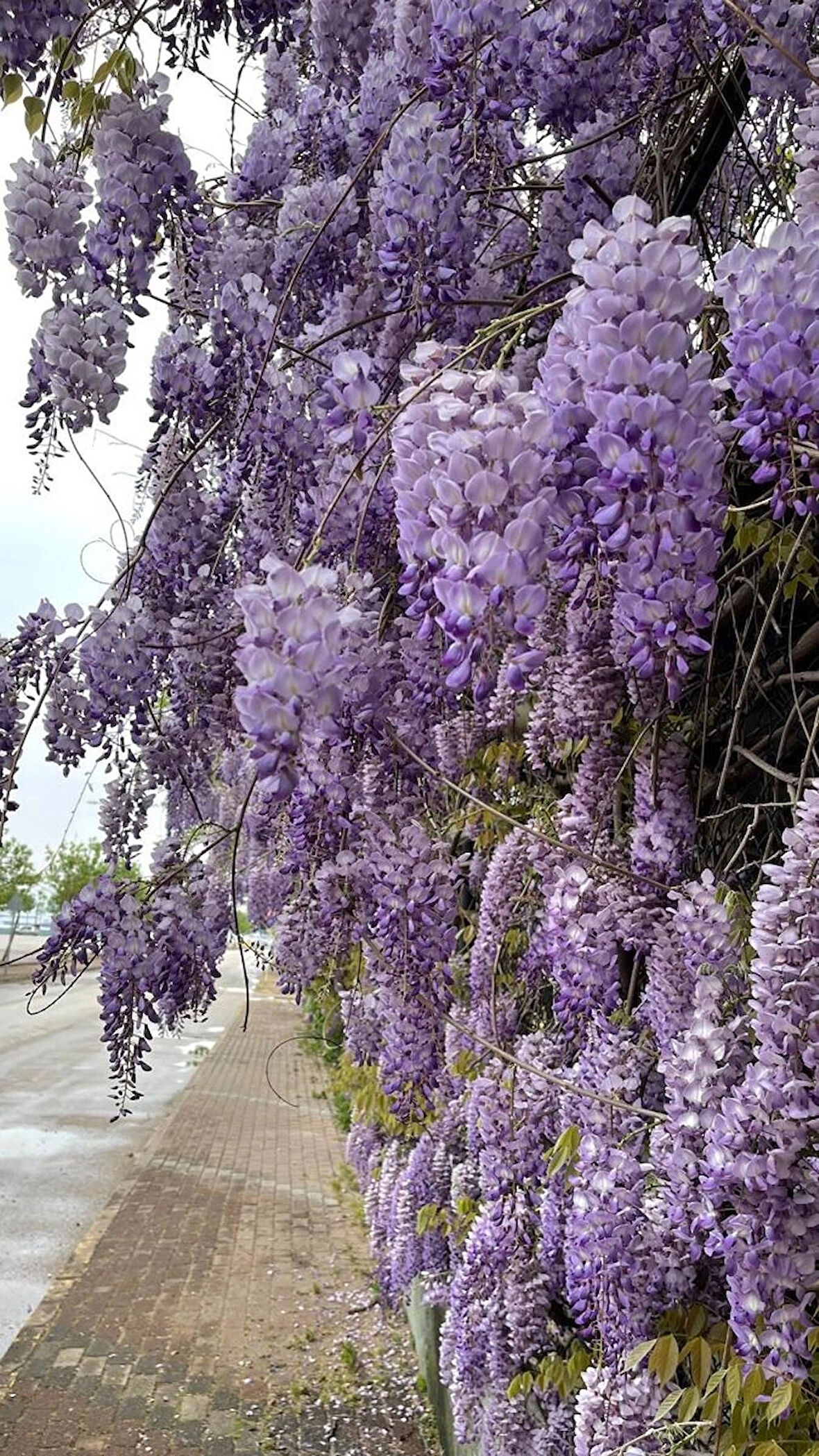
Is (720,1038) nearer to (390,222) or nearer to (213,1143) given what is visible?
(390,222)

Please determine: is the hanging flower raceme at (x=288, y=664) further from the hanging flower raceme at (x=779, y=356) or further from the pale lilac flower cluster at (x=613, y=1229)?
the pale lilac flower cluster at (x=613, y=1229)

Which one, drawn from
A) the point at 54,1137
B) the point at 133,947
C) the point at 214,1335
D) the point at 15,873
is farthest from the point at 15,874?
the point at 133,947

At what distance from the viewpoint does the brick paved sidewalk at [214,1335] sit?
5.24m

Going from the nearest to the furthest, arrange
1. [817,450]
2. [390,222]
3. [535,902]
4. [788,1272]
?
[817,450], [788,1272], [390,222], [535,902]

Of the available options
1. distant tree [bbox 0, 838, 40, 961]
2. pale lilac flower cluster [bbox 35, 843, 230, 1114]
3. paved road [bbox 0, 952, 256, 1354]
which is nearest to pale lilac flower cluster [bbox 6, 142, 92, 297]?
pale lilac flower cluster [bbox 35, 843, 230, 1114]

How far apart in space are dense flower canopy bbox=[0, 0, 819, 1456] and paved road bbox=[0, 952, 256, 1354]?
16.0ft

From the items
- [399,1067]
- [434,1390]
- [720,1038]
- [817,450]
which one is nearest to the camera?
[817,450]

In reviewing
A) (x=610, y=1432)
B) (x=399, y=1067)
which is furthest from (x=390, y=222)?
(x=610, y=1432)

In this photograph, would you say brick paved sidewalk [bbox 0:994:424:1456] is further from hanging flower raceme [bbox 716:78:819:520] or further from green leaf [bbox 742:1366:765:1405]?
hanging flower raceme [bbox 716:78:819:520]

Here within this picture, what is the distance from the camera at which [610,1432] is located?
1.75 m

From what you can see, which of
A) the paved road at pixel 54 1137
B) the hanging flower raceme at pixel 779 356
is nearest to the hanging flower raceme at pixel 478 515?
the hanging flower raceme at pixel 779 356

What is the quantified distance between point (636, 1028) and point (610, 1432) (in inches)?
23.3

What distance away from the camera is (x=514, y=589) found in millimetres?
1097

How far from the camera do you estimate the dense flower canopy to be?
3.76ft
